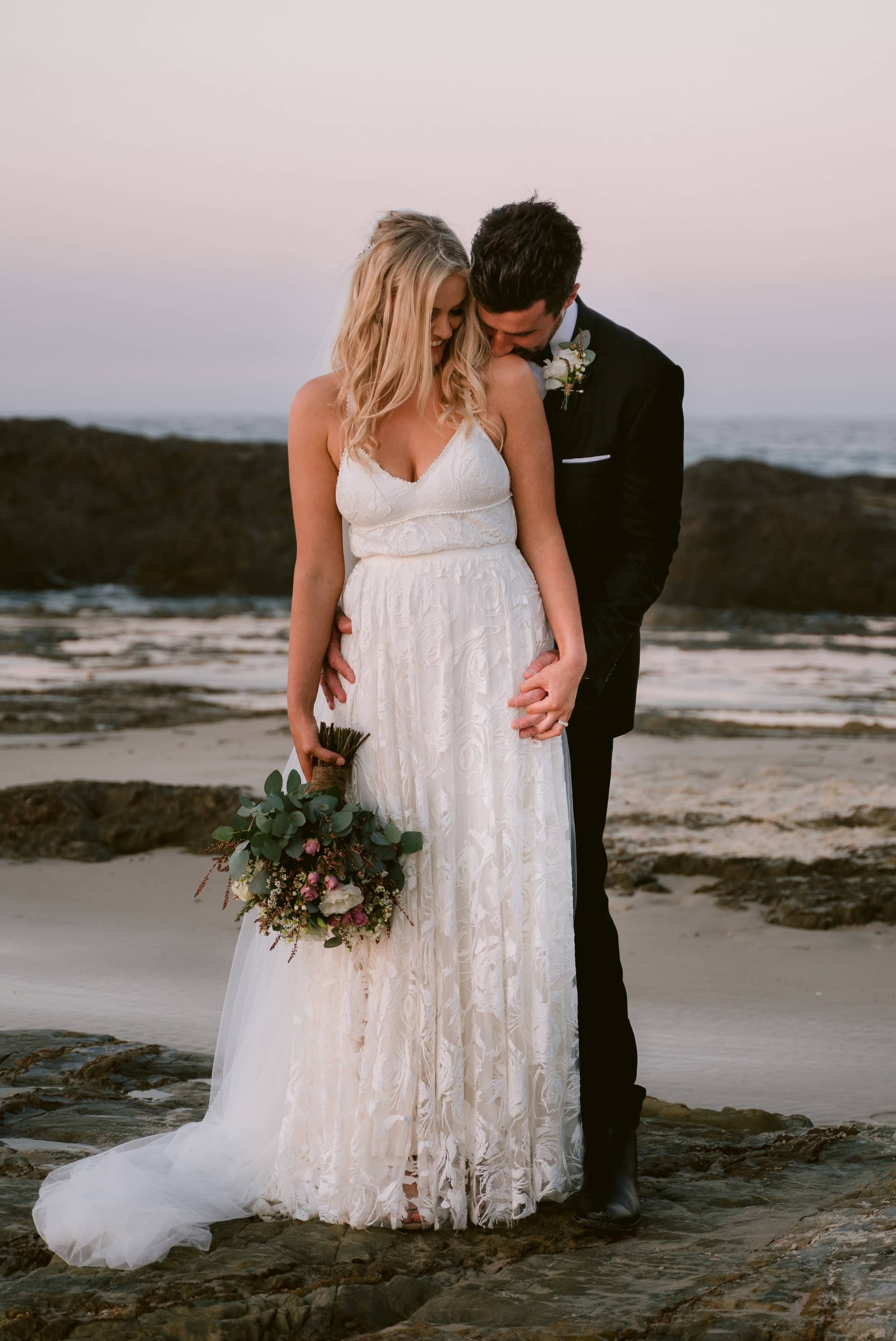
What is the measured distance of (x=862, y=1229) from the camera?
2809mm

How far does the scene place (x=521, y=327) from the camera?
2.92m

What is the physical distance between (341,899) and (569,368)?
4.12 feet

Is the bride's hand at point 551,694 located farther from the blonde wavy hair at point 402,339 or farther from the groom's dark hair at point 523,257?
the groom's dark hair at point 523,257

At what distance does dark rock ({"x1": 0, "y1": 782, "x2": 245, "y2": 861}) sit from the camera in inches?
246

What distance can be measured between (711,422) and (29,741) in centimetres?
5184

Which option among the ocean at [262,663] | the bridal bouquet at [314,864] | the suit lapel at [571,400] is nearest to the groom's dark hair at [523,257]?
the suit lapel at [571,400]

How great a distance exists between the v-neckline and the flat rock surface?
1580 mm

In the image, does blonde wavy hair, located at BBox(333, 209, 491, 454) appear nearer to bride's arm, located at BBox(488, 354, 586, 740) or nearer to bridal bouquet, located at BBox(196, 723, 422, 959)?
bride's arm, located at BBox(488, 354, 586, 740)

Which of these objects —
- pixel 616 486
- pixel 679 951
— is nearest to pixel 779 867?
pixel 679 951

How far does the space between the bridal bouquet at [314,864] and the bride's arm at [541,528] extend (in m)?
0.43

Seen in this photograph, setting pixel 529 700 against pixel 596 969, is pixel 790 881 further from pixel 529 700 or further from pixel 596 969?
pixel 529 700

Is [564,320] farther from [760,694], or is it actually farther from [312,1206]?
[760,694]

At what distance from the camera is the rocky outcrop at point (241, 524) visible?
17.1 meters

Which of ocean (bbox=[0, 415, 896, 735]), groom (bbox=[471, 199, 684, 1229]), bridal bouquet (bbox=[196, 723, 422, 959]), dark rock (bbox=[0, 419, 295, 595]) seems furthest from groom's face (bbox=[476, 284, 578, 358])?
dark rock (bbox=[0, 419, 295, 595])
